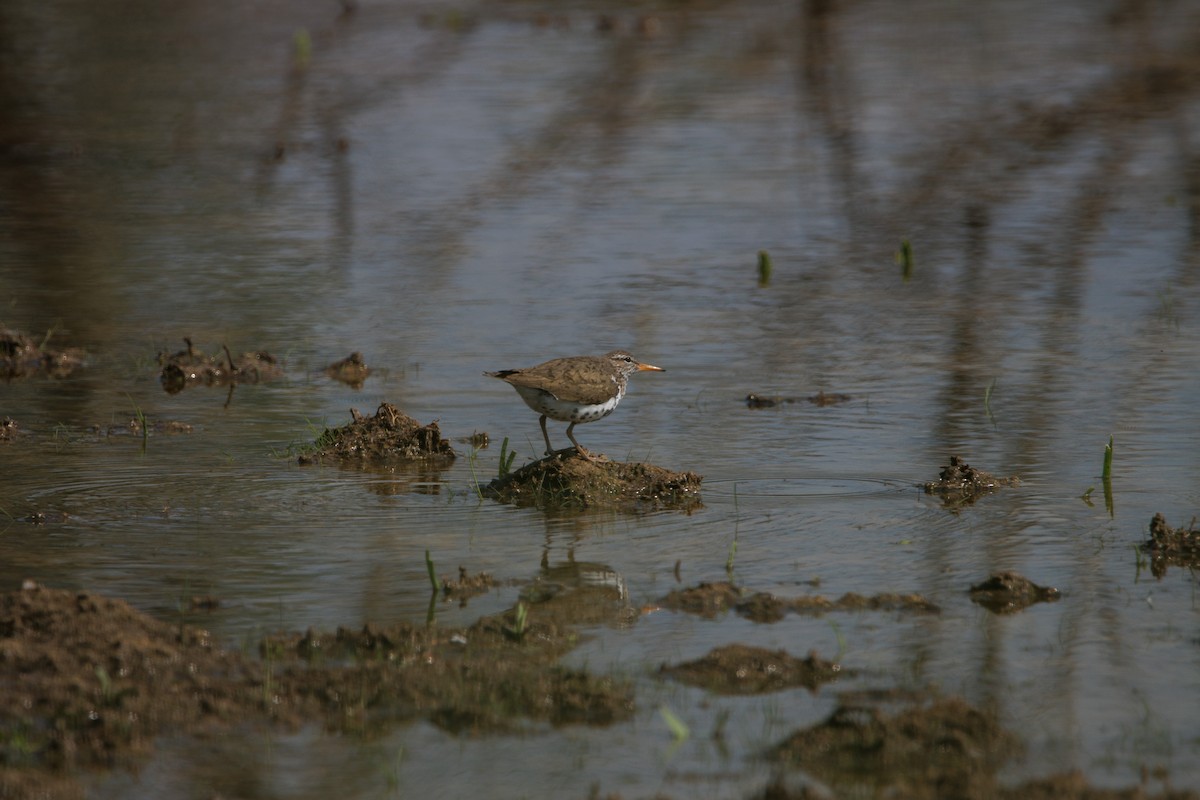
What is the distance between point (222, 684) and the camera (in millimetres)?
5957

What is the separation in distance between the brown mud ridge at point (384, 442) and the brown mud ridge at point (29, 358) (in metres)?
3.03

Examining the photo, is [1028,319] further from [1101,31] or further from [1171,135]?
[1101,31]

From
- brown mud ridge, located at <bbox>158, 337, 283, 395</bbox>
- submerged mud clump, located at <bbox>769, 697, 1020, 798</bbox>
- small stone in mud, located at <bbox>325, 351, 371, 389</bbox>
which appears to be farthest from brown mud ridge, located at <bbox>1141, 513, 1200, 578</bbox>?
brown mud ridge, located at <bbox>158, 337, 283, 395</bbox>

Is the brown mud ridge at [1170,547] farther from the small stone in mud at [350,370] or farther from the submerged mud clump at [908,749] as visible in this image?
the small stone in mud at [350,370]

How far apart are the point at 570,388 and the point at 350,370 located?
310cm

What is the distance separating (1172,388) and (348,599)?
19.8ft

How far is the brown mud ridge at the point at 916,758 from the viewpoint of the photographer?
16.9 ft

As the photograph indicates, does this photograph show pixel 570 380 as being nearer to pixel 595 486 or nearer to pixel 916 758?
pixel 595 486

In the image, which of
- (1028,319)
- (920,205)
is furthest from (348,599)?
(920,205)

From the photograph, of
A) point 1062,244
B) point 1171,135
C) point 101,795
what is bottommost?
point 101,795

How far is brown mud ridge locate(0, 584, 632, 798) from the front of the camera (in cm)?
558

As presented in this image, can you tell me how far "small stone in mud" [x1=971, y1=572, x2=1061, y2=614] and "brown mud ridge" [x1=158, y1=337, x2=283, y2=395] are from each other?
6.12 metres

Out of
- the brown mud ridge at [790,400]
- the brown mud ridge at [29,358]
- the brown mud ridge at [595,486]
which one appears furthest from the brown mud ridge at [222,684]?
the brown mud ridge at [29,358]

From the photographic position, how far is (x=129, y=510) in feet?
27.8
